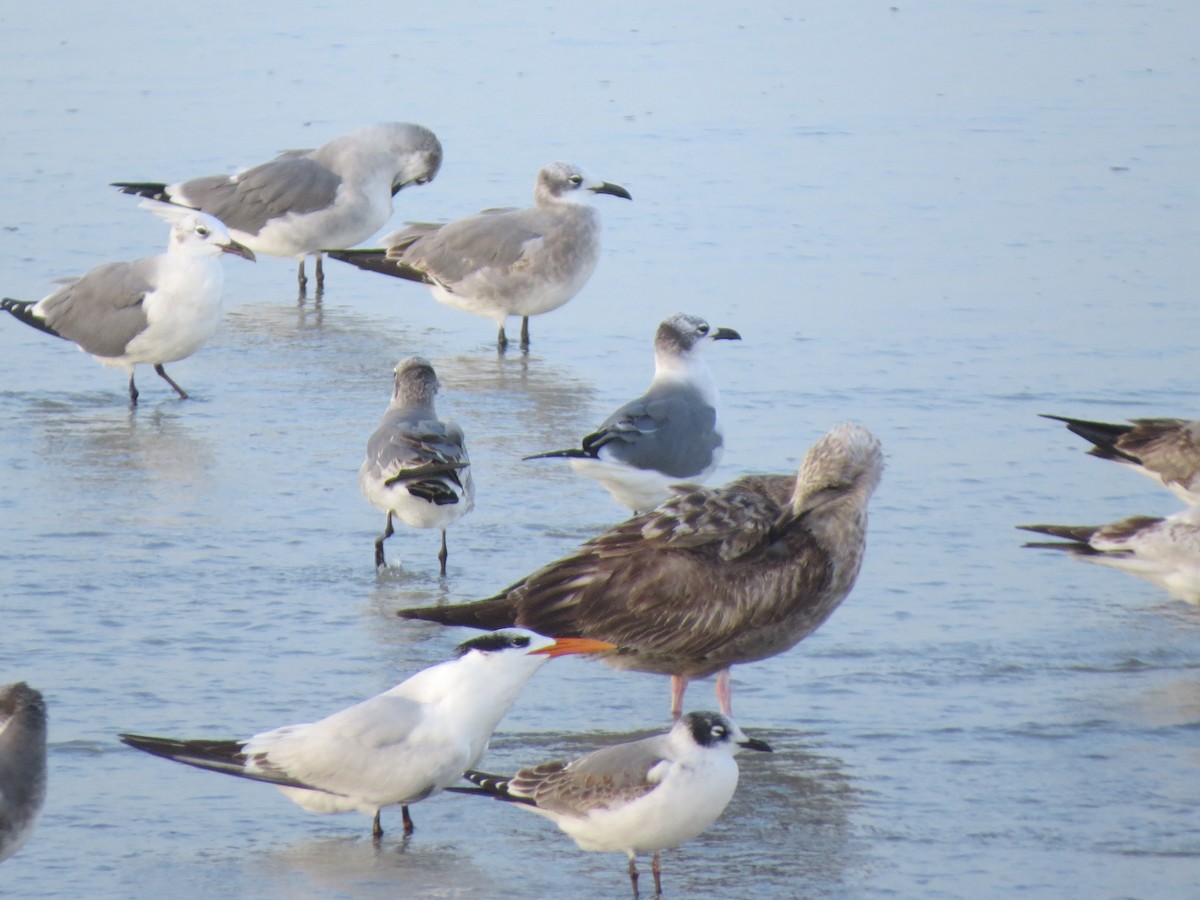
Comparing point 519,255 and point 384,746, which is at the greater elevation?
point 519,255

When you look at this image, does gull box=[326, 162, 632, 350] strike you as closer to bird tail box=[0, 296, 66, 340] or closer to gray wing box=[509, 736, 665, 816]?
bird tail box=[0, 296, 66, 340]

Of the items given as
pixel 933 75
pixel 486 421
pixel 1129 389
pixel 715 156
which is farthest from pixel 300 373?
pixel 933 75

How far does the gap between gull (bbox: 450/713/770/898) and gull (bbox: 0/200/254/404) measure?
515cm

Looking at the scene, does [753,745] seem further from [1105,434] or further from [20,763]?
[1105,434]

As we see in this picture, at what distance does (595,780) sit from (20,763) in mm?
1375

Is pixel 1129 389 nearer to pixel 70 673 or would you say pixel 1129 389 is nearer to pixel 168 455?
pixel 168 455

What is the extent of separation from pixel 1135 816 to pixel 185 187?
335 inches

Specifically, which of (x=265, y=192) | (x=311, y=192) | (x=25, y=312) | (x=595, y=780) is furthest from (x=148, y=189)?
(x=595, y=780)

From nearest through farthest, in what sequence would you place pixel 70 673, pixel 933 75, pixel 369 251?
pixel 70 673 → pixel 369 251 → pixel 933 75

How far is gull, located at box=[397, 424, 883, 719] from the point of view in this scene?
20.1 ft

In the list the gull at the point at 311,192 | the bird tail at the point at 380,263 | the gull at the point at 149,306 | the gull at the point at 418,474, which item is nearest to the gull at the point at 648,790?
the gull at the point at 418,474

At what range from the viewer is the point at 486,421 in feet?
30.8

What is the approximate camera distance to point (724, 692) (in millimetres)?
6293

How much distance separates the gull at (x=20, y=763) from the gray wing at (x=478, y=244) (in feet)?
19.7
